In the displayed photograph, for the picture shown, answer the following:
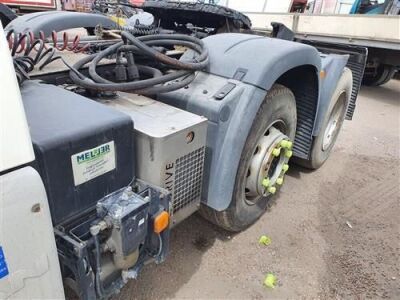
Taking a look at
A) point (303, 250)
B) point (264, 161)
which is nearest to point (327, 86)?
point (264, 161)

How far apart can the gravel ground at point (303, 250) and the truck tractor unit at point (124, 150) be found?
249mm

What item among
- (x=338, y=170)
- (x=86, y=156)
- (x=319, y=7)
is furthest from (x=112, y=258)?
(x=319, y=7)

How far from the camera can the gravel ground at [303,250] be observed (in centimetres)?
201

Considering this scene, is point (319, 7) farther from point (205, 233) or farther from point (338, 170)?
point (205, 233)

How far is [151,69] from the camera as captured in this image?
6.16 ft

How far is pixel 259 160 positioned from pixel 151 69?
850 millimetres

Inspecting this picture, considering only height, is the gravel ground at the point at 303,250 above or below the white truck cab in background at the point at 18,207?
below

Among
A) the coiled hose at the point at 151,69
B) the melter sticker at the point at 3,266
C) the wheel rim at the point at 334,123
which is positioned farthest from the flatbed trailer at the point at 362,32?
the melter sticker at the point at 3,266

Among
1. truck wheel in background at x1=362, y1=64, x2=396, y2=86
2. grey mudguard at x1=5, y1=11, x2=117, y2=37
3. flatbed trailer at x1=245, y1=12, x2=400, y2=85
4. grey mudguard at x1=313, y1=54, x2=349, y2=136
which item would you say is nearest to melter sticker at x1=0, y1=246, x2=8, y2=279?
grey mudguard at x1=5, y1=11, x2=117, y2=37

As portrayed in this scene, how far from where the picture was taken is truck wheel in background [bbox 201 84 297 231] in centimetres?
205

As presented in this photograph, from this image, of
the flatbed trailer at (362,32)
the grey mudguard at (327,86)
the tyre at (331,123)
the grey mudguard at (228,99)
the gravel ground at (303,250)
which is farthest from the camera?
the flatbed trailer at (362,32)

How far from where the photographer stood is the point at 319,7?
10.1 meters

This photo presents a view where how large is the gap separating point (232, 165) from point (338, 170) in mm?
2162

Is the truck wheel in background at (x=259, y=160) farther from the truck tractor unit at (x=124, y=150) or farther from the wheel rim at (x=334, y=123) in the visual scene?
the wheel rim at (x=334, y=123)
